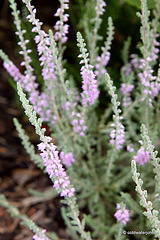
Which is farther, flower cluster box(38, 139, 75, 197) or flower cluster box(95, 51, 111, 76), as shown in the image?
flower cluster box(95, 51, 111, 76)

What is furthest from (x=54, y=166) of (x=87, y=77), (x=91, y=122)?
(x=91, y=122)

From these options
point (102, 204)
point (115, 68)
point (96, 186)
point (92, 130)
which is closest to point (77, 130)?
point (92, 130)

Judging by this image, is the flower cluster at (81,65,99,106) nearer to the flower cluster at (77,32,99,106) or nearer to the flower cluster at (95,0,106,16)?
the flower cluster at (77,32,99,106)

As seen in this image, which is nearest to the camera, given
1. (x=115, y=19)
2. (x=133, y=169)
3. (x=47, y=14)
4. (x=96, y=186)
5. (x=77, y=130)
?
(x=133, y=169)

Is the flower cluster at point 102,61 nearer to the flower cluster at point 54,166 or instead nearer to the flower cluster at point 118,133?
the flower cluster at point 118,133

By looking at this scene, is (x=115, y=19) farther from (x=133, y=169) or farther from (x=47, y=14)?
(x=133, y=169)

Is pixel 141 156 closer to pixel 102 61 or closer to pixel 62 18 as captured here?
pixel 102 61

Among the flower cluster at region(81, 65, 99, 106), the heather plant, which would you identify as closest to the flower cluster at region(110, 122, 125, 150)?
the heather plant

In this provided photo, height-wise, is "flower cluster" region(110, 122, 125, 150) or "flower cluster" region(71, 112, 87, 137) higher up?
"flower cluster" region(71, 112, 87, 137)

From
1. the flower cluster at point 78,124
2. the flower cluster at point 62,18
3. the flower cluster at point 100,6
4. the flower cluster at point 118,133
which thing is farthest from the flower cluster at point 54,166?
the flower cluster at point 100,6
